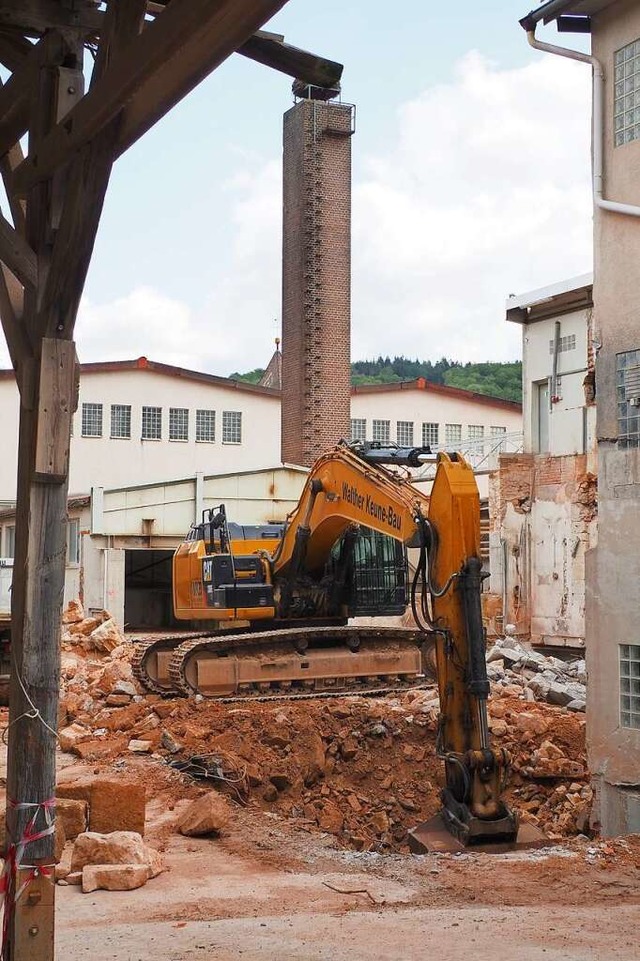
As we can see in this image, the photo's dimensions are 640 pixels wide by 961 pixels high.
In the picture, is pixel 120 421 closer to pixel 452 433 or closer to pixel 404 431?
pixel 404 431

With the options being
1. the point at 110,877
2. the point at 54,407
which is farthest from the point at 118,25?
the point at 110,877

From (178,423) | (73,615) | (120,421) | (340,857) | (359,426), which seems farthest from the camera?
(359,426)

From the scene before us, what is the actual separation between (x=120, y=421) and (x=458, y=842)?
1417 inches

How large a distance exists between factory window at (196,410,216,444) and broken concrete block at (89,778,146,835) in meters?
36.8

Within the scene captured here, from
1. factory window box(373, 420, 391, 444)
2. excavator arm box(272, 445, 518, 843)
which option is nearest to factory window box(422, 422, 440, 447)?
A: factory window box(373, 420, 391, 444)

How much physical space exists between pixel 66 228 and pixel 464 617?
615cm

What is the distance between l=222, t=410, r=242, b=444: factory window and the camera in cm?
4625

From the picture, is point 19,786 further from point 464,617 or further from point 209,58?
point 464,617

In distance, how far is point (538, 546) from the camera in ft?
95.9

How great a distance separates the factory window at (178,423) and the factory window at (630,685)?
115 feet

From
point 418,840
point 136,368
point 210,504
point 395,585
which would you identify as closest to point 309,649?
point 395,585

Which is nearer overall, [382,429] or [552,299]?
[552,299]

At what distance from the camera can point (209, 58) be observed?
416cm

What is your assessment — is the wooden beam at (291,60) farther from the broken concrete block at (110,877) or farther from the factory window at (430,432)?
the factory window at (430,432)
